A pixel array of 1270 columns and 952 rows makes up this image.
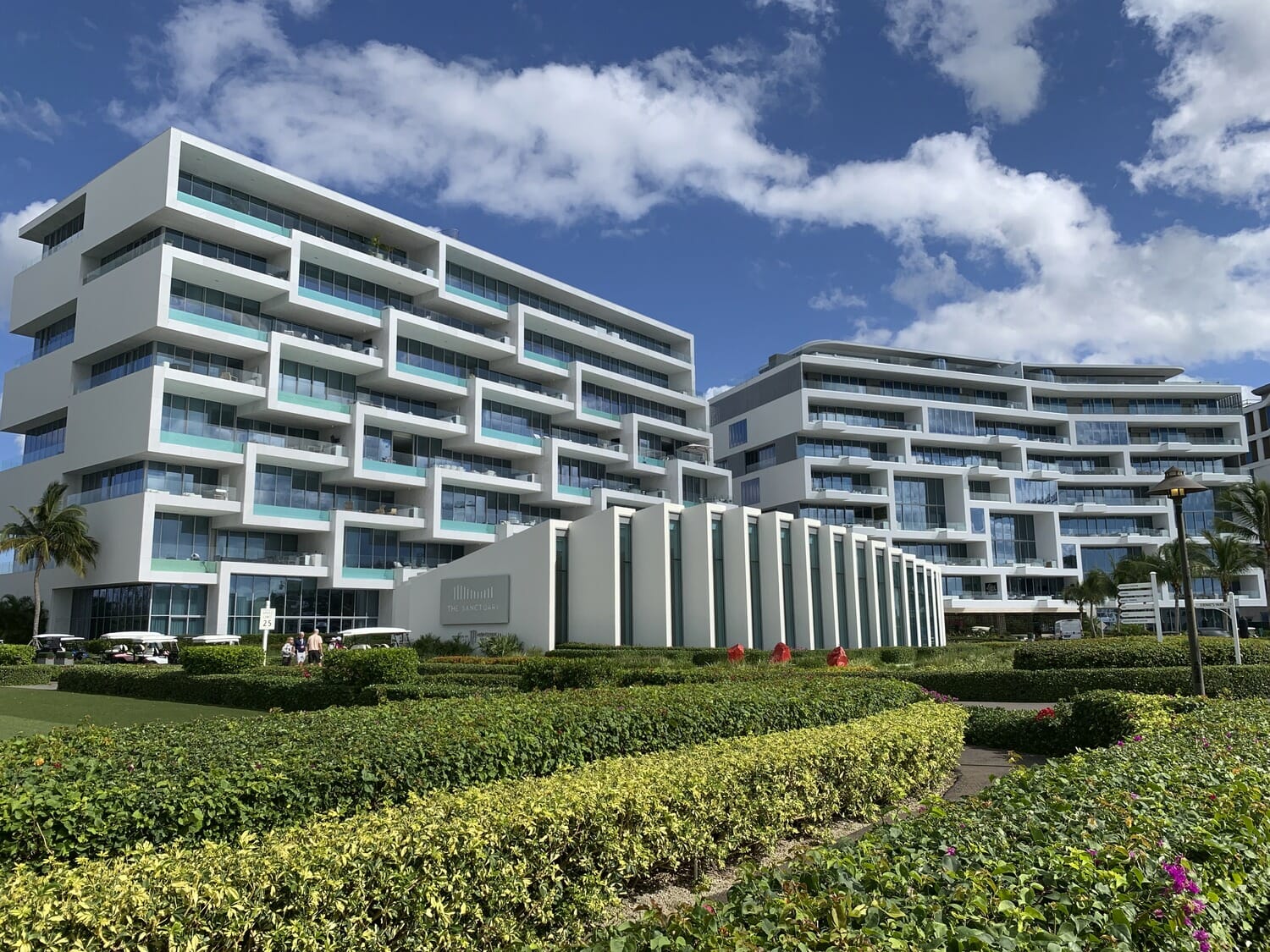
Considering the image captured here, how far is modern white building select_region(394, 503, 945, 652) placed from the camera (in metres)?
35.7

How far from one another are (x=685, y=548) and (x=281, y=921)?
3258 centimetres

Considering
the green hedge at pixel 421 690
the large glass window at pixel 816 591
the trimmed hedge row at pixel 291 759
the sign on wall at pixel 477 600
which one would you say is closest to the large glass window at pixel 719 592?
the large glass window at pixel 816 591

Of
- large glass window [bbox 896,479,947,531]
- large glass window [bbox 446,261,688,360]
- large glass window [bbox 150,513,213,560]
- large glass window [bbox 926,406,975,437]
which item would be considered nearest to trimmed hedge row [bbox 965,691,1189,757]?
large glass window [bbox 150,513,213,560]

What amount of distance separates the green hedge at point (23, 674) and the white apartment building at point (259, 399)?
1029 cm

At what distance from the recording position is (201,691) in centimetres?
2405

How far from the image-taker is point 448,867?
18.1 ft

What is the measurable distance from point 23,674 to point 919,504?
65785 mm

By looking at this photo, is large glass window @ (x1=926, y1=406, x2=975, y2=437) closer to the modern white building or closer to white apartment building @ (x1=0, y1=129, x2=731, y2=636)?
white apartment building @ (x1=0, y1=129, x2=731, y2=636)

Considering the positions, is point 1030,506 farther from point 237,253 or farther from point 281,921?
point 281,921

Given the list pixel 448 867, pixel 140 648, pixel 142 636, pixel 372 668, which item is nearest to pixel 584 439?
pixel 140 648

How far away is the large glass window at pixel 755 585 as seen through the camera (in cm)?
3903

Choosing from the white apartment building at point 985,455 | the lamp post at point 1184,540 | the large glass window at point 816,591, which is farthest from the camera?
the white apartment building at point 985,455

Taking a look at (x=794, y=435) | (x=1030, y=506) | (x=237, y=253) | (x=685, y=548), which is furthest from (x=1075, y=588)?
(x=237, y=253)

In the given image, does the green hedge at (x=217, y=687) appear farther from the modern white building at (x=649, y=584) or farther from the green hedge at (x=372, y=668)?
the modern white building at (x=649, y=584)
